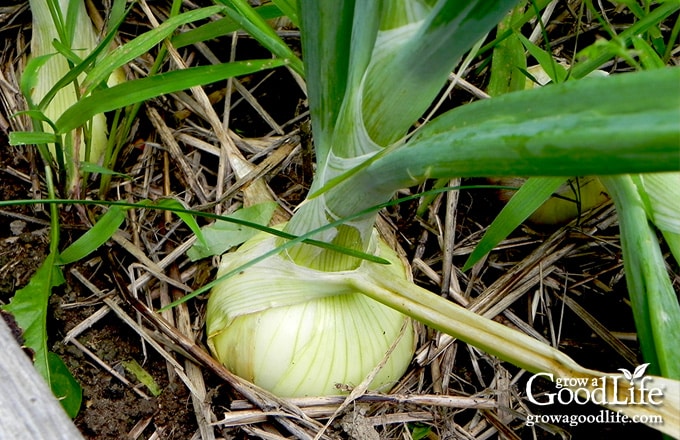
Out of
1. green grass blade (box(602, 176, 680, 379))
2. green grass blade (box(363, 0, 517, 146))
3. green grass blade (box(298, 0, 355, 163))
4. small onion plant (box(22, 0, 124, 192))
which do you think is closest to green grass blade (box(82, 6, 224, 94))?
small onion plant (box(22, 0, 124, 192))

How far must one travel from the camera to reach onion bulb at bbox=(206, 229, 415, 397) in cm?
83

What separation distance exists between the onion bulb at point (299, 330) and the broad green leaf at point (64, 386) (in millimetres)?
182

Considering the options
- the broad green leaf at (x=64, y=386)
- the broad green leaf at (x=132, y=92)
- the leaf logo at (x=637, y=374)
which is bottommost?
the broad green leaf at (x=64, y=386)

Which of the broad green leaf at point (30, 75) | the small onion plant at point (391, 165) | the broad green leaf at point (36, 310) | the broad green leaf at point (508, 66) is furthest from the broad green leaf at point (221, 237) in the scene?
the broad green leaf at point (508, 66)

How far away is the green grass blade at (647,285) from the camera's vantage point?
2.32 ft

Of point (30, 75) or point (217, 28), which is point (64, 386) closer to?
point (30, 75)

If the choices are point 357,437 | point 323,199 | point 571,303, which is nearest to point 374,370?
point 357,437

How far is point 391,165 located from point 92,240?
0.48 m

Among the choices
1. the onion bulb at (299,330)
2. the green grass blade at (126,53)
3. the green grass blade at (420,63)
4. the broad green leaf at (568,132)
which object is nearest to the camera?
the broad green leaf at (568,132)

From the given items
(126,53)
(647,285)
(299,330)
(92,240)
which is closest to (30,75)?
(126,53)

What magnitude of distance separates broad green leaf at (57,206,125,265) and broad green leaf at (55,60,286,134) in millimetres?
139

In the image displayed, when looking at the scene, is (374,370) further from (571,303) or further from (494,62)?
(494,62)

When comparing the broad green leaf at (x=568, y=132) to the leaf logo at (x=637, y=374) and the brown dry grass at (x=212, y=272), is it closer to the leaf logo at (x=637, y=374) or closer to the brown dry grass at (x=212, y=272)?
the leaf logo at (x=637, y=374)

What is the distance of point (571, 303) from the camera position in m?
1.04
